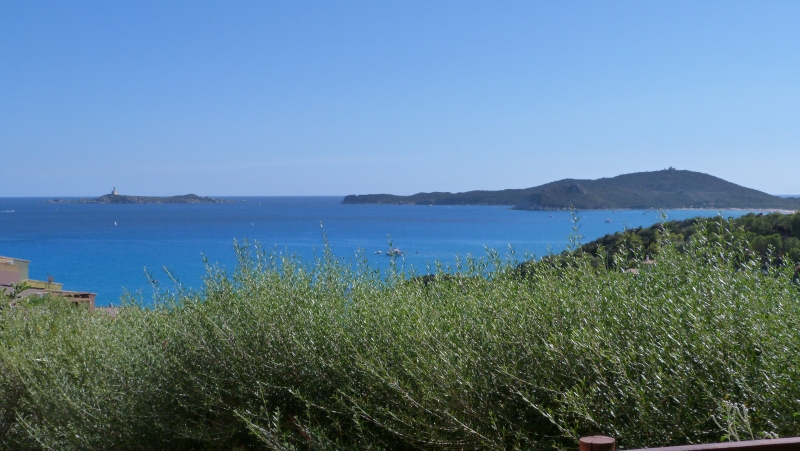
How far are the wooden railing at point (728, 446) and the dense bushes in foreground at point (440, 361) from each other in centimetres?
54

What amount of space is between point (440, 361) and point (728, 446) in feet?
5.75

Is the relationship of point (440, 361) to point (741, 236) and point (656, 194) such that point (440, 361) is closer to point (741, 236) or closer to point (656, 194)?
point (741, 236)

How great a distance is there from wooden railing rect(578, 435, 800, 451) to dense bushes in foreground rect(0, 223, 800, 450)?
Answer: 1.78 feet

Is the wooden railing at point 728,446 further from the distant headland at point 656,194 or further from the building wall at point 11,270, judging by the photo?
the distant headland at point 656,194

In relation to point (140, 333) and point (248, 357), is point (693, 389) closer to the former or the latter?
point (248, 357)

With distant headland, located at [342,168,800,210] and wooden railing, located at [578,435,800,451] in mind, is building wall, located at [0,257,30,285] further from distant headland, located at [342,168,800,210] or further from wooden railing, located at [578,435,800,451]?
wooden railing, located at [578,435,800,451]

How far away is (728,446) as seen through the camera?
1762 mm

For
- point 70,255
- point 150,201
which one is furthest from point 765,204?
point 150,201

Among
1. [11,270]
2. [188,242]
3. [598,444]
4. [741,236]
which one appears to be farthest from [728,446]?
[188,242]

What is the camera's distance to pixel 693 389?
281 centimetres

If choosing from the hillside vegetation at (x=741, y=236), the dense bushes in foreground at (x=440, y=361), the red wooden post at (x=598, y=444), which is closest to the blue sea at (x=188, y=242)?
the hillside vegetation at (x=741, y=236)

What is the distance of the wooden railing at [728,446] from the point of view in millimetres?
1746

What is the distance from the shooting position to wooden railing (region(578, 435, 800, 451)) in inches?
68.7

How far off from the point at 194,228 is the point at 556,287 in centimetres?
9046
